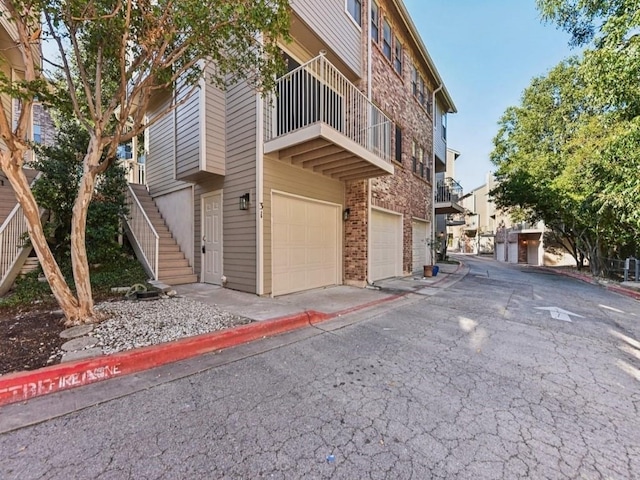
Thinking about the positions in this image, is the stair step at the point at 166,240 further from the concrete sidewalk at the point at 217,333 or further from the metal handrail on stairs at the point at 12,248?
the metal handrail on stairs at the point at 12,248

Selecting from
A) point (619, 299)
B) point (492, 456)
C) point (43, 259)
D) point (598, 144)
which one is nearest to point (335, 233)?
point (43, 259)

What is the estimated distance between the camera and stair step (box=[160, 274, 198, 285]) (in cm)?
737

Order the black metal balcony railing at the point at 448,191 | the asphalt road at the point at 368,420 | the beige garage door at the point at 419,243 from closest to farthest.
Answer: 1. the asphalt road at the point at 368,420
2. the beige garage door at the point at 419,243
3. the black metal balcony railing at the point at 448,191

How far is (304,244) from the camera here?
7352 mm

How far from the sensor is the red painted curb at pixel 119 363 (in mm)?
2428

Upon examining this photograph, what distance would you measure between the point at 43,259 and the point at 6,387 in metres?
1.83

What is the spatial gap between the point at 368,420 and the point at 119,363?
2.45 m

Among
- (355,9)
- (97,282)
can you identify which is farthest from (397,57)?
(97,282)

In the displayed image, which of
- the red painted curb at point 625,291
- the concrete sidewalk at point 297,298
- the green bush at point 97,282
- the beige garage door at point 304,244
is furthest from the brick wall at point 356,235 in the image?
the red painted curb at point 625,291

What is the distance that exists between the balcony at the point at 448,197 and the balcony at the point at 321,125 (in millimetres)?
8973

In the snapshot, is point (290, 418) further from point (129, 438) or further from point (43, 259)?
point (43, 259)

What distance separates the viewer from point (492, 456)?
1.92 m

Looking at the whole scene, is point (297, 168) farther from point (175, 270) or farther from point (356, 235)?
point (175, 270)

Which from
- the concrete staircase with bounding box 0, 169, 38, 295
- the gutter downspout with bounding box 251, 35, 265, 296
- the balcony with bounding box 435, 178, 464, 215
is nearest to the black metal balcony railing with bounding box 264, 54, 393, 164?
the gutter downspout with bounding box 251, 35, 265, 296
